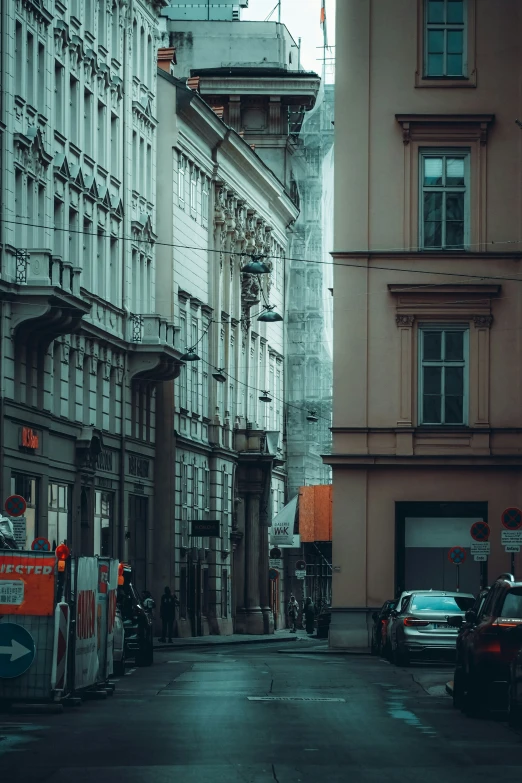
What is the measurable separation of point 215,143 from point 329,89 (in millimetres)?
21412

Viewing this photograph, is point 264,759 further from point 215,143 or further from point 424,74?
point 215,143

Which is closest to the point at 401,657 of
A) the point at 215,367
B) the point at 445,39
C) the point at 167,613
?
the point at 445,39

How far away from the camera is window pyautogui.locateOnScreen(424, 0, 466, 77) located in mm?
42156

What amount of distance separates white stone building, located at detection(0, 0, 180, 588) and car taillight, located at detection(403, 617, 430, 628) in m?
10.7

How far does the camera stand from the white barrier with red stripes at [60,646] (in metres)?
20.1

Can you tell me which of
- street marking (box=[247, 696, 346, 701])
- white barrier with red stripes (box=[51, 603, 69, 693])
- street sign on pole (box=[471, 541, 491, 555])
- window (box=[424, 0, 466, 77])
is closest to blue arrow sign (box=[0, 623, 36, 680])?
white barrier with red stripes (box=[51, 603, 69, 693])

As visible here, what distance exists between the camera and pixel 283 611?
82875 millimetres

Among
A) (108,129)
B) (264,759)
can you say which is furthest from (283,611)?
(264,759)

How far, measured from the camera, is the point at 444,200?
137ft

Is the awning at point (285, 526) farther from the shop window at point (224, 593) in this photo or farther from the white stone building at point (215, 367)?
the shop window at point (224, 593)

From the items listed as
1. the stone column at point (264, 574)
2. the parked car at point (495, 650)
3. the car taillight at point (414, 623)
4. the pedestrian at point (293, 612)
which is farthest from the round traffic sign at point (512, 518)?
the pedestrian at point (293, 612)

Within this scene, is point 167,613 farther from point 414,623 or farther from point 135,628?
point 414,623

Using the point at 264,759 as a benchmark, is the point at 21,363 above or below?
above

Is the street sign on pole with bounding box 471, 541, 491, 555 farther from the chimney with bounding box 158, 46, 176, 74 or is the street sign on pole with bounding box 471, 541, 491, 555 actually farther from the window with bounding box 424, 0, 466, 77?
the chimney with bounding box 158, 46, 176, 74
